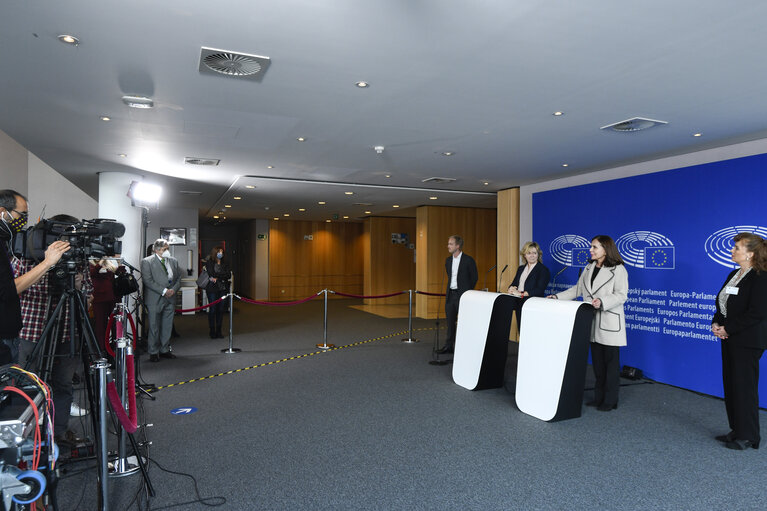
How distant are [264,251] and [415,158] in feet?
35.3

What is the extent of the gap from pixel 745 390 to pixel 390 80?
3448 mm

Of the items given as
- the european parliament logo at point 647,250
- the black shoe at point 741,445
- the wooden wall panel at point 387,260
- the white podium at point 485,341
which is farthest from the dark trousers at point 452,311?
the wooden wall panel at point 387,260

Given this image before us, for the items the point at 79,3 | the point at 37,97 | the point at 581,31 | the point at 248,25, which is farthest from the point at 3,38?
the point at 581,31

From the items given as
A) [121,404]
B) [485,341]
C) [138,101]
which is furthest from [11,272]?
[485,341]

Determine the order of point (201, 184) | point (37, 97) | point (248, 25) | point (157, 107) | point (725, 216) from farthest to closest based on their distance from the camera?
point (201, 184), point (725, 216), point (157, 107), point (37, 97), point (248, 25)

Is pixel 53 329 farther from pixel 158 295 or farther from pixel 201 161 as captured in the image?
pixel 201 161

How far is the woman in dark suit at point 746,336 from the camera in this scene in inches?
135

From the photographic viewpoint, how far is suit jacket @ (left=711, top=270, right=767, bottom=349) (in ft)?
11.2

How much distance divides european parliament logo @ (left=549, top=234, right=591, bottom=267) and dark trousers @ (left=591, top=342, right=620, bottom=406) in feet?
7.76

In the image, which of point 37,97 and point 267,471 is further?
point 37,97

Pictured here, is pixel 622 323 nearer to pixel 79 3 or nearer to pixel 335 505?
pixel 335 505

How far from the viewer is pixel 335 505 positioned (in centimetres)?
267

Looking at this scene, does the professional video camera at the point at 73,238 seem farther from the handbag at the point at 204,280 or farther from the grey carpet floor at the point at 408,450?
the handbag at the point at 204,280

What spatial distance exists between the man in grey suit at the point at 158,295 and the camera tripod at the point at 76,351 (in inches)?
110
